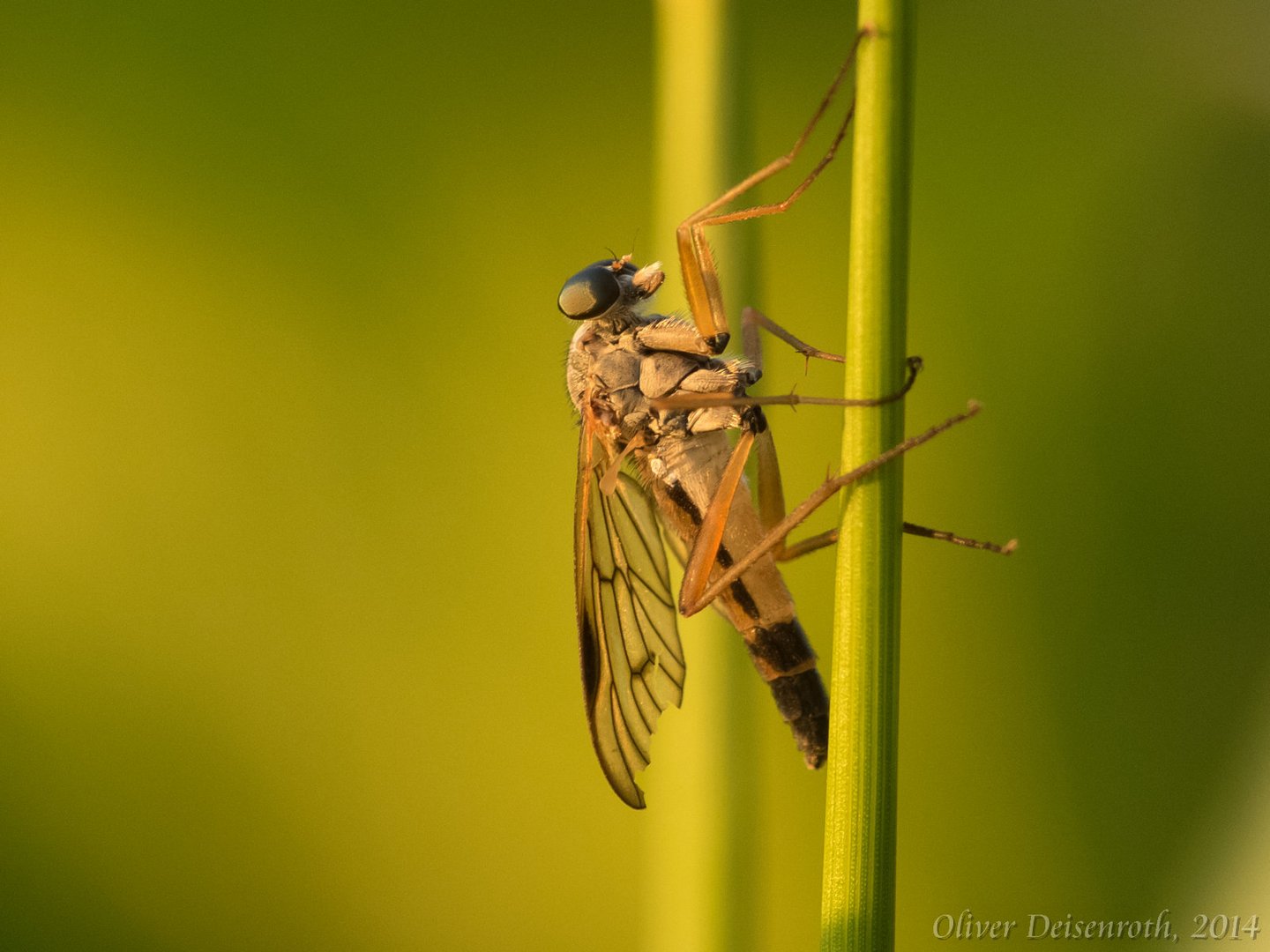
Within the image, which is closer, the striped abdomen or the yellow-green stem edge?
the yellow-green stem edge

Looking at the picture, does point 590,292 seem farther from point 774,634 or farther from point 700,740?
point 700,740

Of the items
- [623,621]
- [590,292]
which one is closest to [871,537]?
[623,621]

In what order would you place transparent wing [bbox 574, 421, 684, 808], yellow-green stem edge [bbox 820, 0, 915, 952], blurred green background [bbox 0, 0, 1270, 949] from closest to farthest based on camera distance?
1. yellow-green stem edge [bbox 820, 0, 915, 952]
2. transparent wing [bbox 574, 421, 684, 808]
3. blurred green background [bbox 0, 0, 1270, 949]

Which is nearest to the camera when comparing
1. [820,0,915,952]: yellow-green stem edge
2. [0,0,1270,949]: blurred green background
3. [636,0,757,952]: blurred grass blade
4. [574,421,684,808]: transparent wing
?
[820,0,915,952]: yellow-green stem edge

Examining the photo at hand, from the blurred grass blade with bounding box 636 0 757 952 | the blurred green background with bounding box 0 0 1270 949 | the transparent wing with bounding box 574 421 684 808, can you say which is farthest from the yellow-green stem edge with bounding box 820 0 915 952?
the blurred green background with bounding box 0 0 1270 949

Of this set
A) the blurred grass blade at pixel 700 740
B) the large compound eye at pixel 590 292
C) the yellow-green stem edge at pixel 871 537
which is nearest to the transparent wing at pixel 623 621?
the blurred grass blade at pixel 700 740

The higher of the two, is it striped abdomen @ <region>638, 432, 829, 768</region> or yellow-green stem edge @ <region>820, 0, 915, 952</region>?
yellow-green stem edge @ <region>820, 0, 915, 952</region>

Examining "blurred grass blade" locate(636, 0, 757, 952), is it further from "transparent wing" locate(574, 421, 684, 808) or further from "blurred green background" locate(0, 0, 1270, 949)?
"blurred green background" locate(0, 0, 1270, 949)
